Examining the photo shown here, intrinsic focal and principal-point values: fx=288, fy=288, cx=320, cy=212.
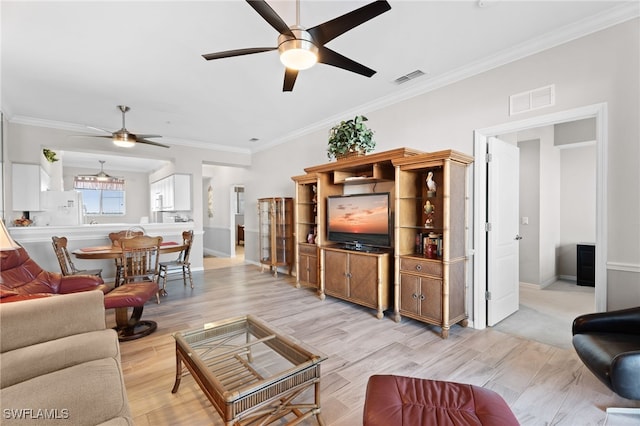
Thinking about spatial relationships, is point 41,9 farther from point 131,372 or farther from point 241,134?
point 241,134

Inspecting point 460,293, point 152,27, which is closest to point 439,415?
point 460,293

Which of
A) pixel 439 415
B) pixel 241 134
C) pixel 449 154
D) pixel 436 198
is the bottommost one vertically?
pixel 439 415

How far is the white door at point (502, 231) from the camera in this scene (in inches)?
126

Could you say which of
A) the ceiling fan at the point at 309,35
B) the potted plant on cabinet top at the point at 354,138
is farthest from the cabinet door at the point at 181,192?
the ceiling fan at the point at 309,35

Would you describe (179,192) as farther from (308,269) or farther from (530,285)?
(530,285)

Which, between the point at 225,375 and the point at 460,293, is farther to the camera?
the point at 460,293

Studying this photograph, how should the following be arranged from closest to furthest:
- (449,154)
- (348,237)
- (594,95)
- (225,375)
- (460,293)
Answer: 1. (225,375)
2. (594,95)
3. (449,154)
4. (460,293)
5. (348,237)

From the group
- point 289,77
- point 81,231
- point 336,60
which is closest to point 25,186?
point 81,231

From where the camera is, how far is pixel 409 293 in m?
3.26

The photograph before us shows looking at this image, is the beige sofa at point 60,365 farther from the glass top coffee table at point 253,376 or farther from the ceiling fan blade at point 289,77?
the ceiling fan blade at point 289,77

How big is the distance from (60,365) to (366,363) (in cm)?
206

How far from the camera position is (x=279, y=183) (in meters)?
6.25

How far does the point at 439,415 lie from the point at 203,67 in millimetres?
3620

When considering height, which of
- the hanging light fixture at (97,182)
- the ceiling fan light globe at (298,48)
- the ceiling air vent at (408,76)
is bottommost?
the hanging light fixture at (97,182)
